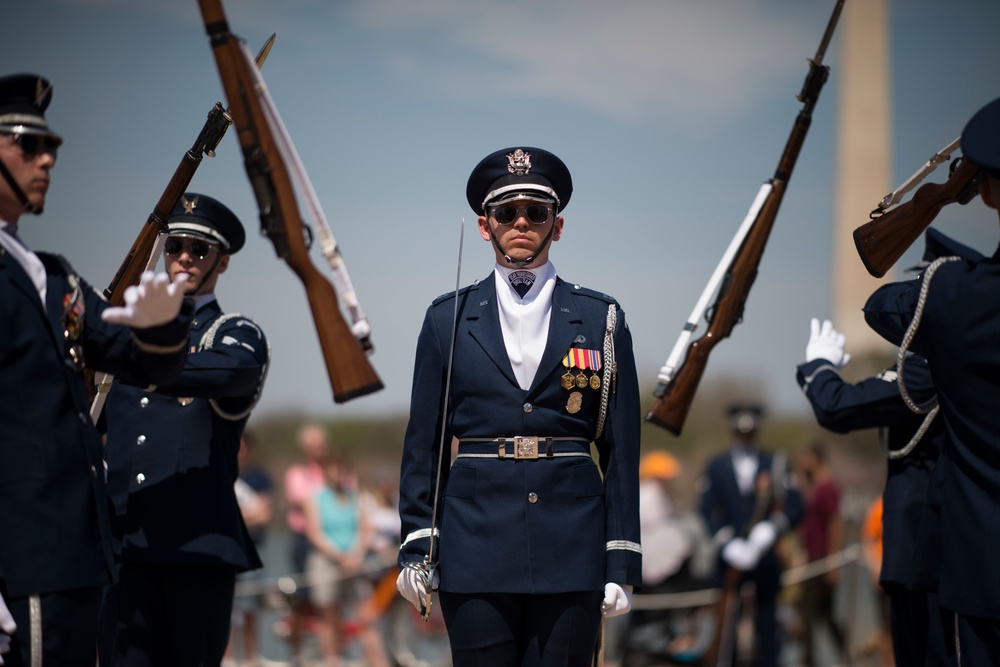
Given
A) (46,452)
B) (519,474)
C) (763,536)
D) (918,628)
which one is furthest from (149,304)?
(763,536)

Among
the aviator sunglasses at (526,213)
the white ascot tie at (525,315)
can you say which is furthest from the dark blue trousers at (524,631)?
the aviator sunglasses at (526,213)

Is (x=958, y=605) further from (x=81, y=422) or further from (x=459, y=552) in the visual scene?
(x=81, y=422)

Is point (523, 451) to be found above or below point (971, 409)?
below

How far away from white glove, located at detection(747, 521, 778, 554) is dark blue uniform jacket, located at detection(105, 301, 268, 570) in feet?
19.8

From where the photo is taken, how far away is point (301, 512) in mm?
11680

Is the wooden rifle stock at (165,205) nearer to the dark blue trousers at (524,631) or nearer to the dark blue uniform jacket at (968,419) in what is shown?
the dark blue trousers at (524,631)

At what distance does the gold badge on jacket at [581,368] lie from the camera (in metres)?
4.58

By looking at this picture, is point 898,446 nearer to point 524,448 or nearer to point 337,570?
point 524,448

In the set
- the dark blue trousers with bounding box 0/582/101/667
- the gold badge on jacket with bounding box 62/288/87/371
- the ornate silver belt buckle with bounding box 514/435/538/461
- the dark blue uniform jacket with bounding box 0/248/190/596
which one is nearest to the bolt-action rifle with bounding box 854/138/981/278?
the ornate silver belt buckle with bounding box 514/435/538/461

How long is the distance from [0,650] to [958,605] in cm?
288

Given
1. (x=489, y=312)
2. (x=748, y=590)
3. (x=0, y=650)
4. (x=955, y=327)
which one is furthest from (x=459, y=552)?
(x=748, y=590)

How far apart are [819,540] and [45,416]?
985cm

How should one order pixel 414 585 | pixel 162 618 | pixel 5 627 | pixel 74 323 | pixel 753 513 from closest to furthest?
pixel 5 627, pixel 74 323, pixel 414 585, pixel 162 618, pixel 753 513

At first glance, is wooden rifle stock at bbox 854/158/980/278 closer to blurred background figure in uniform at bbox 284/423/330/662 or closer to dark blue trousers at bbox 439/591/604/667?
dark blue trousers at bbox 439/591/604/667
